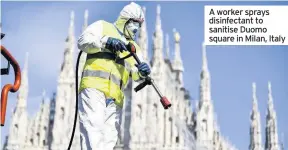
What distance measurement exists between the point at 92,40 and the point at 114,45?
0.68 ft

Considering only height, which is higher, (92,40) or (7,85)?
(92,40)

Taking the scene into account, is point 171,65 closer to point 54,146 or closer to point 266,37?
point 54,146

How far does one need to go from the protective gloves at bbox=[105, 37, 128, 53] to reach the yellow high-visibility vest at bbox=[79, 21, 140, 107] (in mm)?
135

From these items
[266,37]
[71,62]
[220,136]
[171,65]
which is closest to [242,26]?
[266,37]

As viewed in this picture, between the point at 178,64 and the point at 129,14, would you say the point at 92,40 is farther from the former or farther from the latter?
the point at 178,64

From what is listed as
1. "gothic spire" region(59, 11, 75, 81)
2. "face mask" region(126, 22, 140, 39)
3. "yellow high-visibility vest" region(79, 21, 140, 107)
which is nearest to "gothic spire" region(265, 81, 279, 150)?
"gothic spire" region(59, 11, 75, 81)

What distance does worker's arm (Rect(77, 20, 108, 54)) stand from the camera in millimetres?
4375

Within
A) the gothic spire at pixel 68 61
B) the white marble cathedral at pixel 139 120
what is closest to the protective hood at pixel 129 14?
the white marble cathedral at pixel 139 120

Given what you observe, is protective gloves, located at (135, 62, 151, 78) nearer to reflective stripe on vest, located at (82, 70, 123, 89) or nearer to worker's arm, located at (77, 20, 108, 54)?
reflective stripe on vest, located at (82, 70, 123, 89)

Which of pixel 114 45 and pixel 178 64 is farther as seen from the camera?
pixel 178 64

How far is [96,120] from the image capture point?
14.1ft

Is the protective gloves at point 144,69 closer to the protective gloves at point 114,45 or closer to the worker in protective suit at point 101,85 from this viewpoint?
the worker in protective suit at point 101,85

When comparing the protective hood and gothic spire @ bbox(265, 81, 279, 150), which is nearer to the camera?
the protective hood

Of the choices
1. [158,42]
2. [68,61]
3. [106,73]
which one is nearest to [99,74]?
[106,73]
